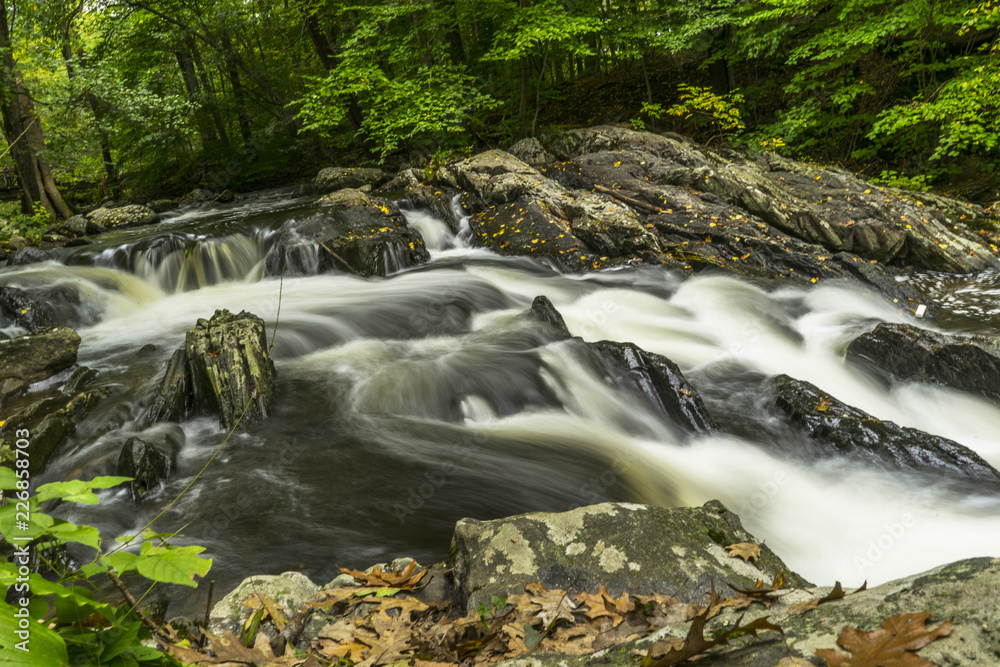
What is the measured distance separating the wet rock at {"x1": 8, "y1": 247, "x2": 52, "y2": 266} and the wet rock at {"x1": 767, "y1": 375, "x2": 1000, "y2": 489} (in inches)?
477

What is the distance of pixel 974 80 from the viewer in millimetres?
10961

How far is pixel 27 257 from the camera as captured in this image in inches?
393

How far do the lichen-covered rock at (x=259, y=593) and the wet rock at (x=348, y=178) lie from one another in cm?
1326

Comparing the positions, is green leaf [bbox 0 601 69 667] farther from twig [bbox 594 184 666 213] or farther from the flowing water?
twig [bbox 594 184 666 213]

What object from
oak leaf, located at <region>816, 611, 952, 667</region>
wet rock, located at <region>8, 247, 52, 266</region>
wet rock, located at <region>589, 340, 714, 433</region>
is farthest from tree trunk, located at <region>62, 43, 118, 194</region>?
oak leaf, located at <region>816, 611, 952, 667</region>

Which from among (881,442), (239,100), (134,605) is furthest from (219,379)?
(239,100)

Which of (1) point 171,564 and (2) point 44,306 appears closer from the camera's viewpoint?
(1) point 171,564

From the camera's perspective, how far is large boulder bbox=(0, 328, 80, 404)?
19.5 feet

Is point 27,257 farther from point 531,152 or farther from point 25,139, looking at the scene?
point 531,152

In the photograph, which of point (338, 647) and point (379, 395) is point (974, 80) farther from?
point (338, 647)

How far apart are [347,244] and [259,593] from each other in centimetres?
813

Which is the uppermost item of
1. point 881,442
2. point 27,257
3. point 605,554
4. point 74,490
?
point 27,257

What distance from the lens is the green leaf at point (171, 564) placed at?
1.28 meters

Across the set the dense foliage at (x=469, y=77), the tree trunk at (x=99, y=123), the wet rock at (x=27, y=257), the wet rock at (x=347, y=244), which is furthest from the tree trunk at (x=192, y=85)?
the wet rock at (x=347, y=244)
